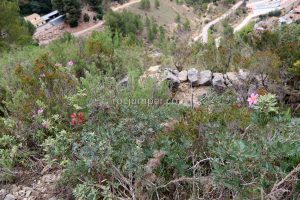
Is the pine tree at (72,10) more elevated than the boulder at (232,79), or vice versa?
the boulder at (232,79)

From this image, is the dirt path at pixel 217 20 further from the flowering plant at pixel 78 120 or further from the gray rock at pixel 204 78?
the flowering plant at pixel 78 120

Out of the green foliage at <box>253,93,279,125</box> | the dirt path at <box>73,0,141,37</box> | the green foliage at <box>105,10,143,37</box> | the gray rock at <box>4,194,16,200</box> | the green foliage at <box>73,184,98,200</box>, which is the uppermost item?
the green foliage at <box>253,93,279,125</box>

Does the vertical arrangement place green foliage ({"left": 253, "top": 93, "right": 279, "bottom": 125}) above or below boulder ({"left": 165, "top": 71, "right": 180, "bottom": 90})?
above

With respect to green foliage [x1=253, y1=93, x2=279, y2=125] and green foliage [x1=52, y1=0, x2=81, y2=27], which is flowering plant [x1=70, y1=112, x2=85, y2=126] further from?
green foliage [x1=52, y1=0, x2=81, y2=27]

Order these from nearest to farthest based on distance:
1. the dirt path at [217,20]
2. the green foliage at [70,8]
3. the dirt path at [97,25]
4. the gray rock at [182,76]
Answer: the gray rock at [182,76] < the dirt path at [97,25] < the green foliage at [70,8] < the dirt path at [217,20]

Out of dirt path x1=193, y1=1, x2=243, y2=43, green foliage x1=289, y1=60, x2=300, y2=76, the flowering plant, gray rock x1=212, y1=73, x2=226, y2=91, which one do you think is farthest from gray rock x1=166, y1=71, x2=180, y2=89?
dirt path x1=193, y1=1, x2=243, y2=43

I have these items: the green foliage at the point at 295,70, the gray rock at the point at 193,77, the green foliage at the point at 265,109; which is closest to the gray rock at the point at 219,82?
the gray rock at the point at 193,77

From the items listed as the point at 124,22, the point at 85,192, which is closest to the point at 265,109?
the point at 85,192

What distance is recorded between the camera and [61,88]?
345cm

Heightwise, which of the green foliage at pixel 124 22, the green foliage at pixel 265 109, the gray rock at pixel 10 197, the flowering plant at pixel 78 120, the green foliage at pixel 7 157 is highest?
the green foliage at pixel 265 109

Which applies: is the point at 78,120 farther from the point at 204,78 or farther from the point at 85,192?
the point at 204,78

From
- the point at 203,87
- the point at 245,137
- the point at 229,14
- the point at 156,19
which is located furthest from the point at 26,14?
the point at 245,137

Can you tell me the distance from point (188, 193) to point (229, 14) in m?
45.1

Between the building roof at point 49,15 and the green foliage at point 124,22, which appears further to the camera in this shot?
the building roof at point 49,15
